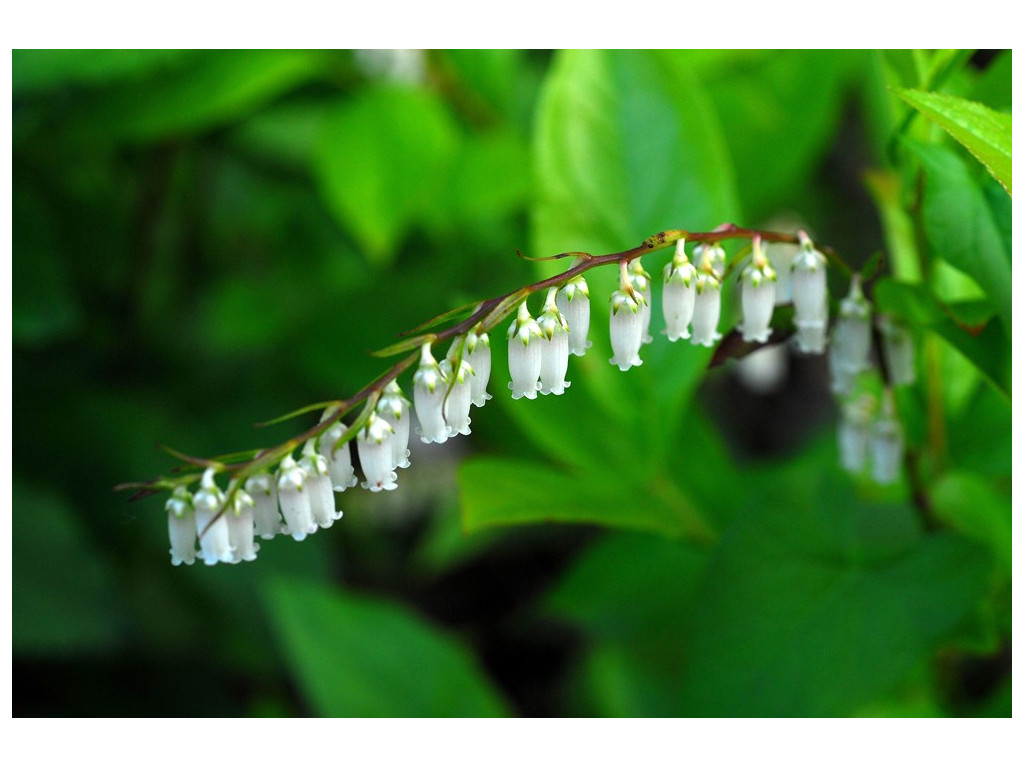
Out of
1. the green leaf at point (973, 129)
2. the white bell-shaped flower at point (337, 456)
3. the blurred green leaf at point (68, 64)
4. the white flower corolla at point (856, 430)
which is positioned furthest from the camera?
the blurred green leaf at point (68, 64)

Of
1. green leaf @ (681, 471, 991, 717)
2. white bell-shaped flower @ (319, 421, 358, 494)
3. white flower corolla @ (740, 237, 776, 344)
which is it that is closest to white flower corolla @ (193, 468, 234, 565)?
white bell-shaped flower @ (319, 421, 358, 494)

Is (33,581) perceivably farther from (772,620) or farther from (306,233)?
(772,620)

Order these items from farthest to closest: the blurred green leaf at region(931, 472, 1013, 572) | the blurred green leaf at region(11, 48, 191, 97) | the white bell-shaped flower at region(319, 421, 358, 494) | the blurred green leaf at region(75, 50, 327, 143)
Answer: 1. the blurred green leaf at region(75, 50, 327, 143)
2. the blurred green leaf at region(11, 48, 191, 97)
3. the blurred green leaf at region(931, 472, 1013, 572)
4. the white bell-shaped flower at region(319, 421, 358, 494)

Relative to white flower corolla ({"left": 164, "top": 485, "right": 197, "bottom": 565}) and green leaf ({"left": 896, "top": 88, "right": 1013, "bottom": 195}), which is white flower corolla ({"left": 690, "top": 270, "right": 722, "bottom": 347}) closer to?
green leaf ({"left": 896, "top": 88, "right": 1013, "bottom": 195})

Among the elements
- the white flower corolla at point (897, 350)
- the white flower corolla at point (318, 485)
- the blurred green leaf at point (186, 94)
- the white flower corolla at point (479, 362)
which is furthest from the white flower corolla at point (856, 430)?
the blurred green leaf at point (186, 94)

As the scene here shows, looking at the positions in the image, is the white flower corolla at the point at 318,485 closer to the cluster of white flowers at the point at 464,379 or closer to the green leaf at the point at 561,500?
the cluster of white flowers at the point at 464,379

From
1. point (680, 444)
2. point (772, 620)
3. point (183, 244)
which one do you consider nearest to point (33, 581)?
point (183, 244)
